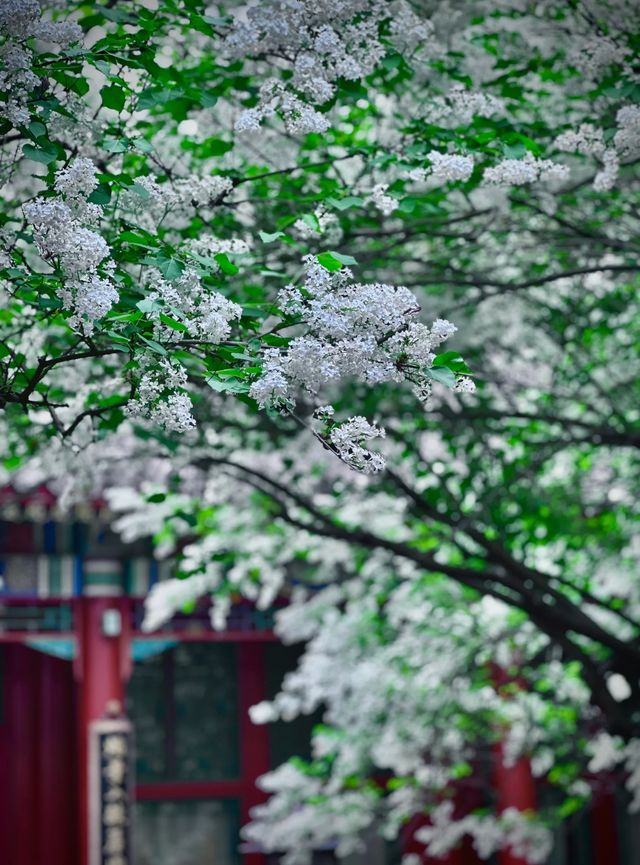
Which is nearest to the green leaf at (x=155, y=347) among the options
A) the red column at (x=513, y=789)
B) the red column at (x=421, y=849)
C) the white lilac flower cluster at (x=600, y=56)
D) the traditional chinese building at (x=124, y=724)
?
the white lilac flower cluster at (x=600, y=56)

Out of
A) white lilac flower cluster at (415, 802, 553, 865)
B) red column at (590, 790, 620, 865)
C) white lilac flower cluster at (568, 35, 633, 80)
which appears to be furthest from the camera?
red column at (590, 790, 620, 865)

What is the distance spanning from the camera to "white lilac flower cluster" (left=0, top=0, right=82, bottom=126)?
421 centimetres

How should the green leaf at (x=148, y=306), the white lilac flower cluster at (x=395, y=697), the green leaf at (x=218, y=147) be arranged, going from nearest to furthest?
the green leaf at (x=148, y=306) → the green leaf at (x=218, y=147) → the white lilac flower cluster at (x=395, y=697)

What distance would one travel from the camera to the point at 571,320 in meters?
8.49

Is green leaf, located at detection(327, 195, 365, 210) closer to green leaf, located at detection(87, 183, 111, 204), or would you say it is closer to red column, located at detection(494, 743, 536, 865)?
green leaf, located at detection(87, 183, 111, 204)

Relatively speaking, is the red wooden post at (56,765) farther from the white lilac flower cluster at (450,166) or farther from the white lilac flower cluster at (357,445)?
the white lilac flower cluster at (357,445)

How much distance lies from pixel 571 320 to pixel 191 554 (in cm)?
285

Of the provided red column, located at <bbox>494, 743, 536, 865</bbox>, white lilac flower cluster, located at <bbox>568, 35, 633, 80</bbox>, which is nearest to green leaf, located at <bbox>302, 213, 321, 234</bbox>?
white lilac flower cluster, located at <bbox>568, 35, 633, 80</bbox>

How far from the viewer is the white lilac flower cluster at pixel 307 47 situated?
16.0 feet

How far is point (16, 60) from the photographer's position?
4.22m

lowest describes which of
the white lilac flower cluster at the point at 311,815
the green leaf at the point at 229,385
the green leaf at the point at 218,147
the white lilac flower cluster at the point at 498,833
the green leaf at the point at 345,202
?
the white lilac flower cluster at the point at 498,833

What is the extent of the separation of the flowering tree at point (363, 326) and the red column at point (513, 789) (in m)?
1.40

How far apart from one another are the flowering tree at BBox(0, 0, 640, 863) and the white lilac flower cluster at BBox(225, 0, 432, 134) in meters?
0.01

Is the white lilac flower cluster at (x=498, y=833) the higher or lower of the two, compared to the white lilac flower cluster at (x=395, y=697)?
lower
